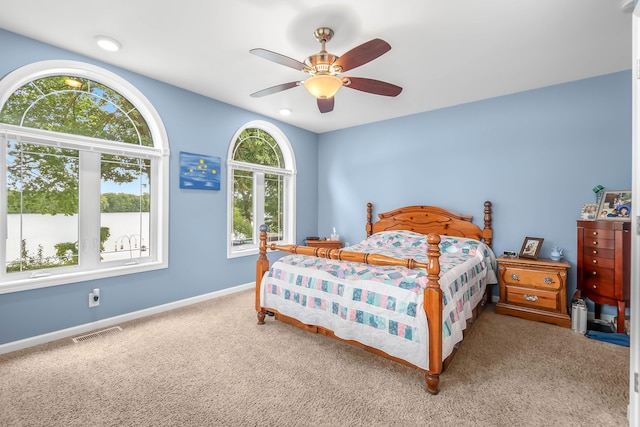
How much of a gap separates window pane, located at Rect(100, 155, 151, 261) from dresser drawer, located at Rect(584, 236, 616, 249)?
4.67 metres

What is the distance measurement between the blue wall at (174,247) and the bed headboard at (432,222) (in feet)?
7.11

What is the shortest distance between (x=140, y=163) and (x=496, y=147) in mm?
4331

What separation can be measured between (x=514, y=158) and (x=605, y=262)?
1.46 metres

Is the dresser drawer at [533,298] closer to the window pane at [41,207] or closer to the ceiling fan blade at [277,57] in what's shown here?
the ceiling fan blade at [277,57]

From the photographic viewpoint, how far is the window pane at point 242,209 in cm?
430

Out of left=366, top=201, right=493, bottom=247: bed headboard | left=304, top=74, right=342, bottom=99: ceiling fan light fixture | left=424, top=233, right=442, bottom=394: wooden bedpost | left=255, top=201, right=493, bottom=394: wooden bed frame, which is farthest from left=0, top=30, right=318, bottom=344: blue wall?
left=424, top=233, right=442, bottom=394: wooden bedpost

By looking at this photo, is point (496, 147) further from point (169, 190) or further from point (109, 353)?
point (109, 353)

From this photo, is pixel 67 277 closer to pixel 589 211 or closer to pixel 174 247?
pixel 174 247

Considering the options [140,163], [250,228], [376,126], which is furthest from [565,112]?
[140,163]

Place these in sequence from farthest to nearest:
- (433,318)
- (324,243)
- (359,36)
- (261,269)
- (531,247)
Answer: (324,243), (531,247), (261,269), (359,36), (433,318)

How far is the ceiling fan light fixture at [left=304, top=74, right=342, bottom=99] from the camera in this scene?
2198mm

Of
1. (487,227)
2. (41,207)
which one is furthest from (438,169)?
(41,207)

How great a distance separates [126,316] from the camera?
3084 mm

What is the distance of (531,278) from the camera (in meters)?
3.16
